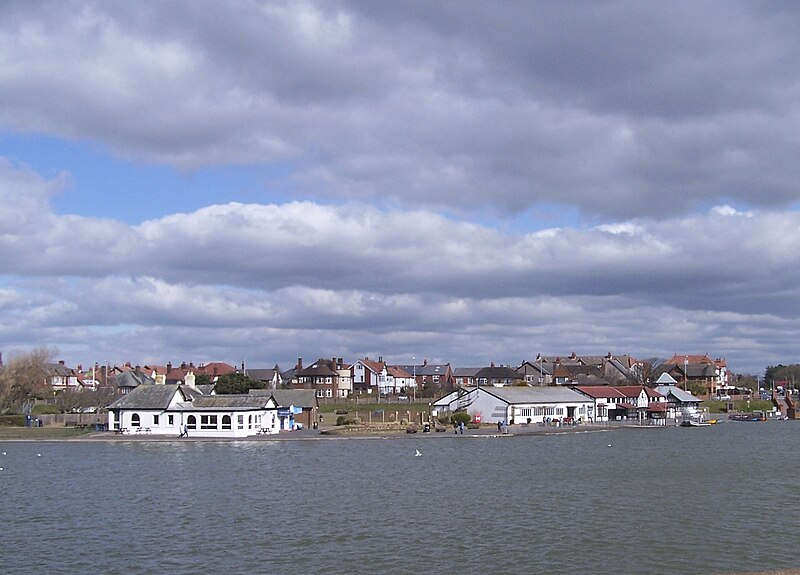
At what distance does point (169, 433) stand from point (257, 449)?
45.2 ft

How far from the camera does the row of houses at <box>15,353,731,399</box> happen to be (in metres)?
137

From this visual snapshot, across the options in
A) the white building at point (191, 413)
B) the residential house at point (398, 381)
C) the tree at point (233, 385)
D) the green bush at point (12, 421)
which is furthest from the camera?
the residential house at point (398, 381)

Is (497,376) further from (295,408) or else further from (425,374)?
(295,408)

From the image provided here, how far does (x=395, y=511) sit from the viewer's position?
34156mm

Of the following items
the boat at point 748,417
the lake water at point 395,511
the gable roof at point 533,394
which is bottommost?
the boat at point 748,417

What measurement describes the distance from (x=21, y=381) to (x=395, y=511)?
226 feet

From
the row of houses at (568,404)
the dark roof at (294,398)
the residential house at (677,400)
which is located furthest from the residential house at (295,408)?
the residential house at (677,400)

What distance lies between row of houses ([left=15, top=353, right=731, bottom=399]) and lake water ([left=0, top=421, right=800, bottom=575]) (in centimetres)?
7381

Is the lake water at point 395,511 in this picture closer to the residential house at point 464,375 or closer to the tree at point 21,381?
the tree at point 21,381

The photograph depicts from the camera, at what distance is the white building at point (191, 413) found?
70000 mm

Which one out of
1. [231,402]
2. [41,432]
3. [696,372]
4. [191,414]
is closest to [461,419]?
[231,402]

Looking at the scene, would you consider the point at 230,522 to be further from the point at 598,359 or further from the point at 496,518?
the point at 598,359

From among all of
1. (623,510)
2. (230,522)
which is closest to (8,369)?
(230,522)

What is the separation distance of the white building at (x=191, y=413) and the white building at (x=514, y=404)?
2321cm
